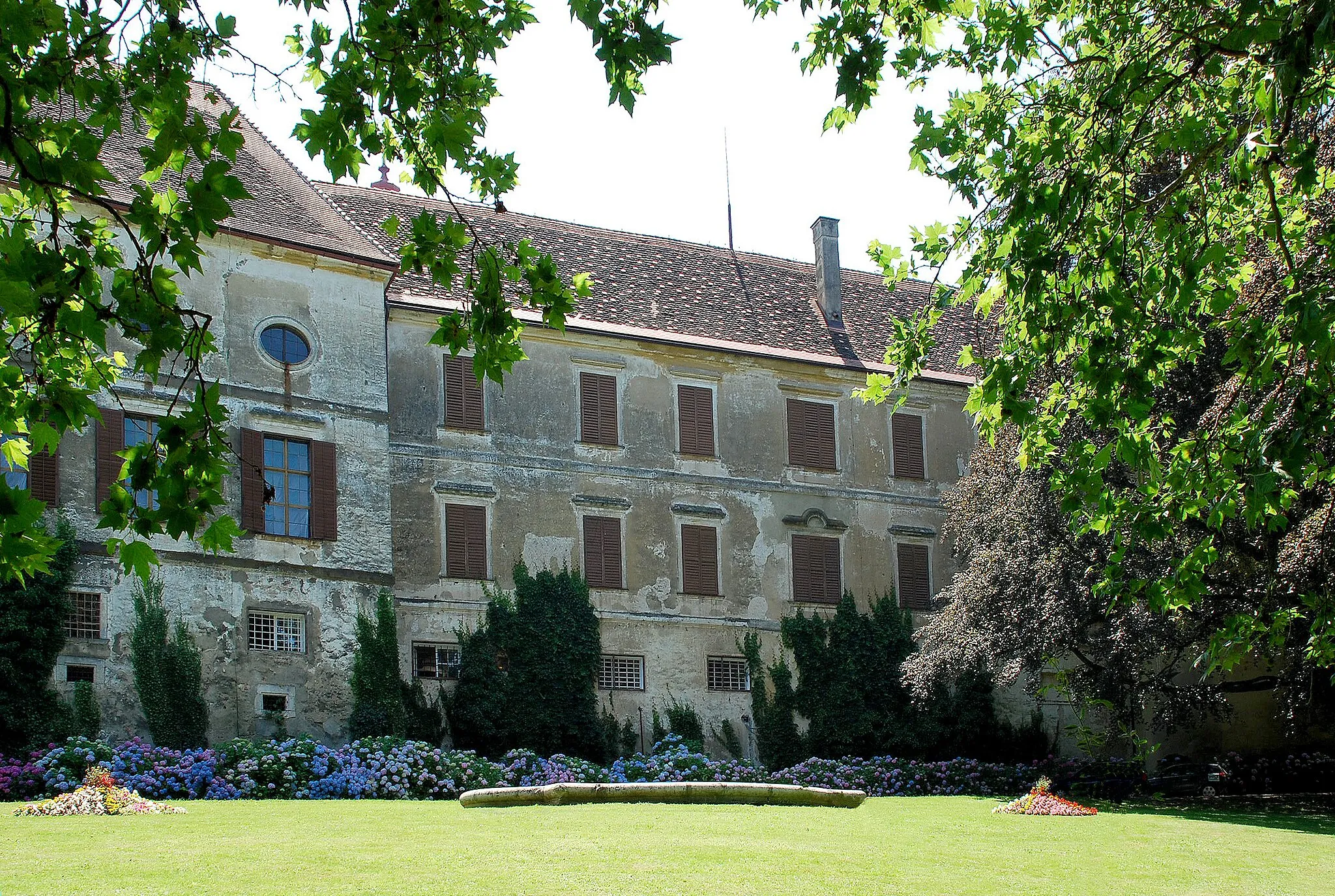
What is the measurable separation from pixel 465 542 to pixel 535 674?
10.1ft

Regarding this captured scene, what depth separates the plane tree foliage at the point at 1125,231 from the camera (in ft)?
30.5

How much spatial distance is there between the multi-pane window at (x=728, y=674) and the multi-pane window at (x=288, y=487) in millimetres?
9613

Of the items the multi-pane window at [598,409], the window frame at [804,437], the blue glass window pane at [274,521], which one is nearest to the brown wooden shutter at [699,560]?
the multi-pane window at [598,409]

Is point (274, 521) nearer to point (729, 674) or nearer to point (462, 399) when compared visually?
point (462, 399)

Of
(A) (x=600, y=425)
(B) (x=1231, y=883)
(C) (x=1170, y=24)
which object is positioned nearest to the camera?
(C) (x=1170, y=24)

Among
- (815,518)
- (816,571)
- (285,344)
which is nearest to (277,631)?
(285,344)

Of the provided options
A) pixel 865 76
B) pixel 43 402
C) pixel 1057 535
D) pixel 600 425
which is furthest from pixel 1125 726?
pixel 43 402

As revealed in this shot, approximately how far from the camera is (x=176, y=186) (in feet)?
28.6

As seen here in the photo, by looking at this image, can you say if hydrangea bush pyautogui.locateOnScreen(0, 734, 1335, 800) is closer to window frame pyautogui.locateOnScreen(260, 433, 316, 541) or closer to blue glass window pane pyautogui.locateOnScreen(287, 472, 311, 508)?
window frame pyautogui.locateOnScreen(260, 433, 316, 541)

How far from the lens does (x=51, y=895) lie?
10812mm

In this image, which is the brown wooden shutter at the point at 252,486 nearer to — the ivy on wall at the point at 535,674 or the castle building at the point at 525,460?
the castle building at the point at 525,460

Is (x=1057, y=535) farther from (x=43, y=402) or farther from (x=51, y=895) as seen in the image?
(x=43, y=402)

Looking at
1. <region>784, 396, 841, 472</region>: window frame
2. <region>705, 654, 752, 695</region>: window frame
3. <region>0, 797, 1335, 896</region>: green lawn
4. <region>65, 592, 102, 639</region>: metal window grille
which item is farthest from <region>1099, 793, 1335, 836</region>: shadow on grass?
<region>65, 592, 102, 639</region>: metal window grille

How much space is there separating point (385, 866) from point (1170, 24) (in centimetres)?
941
